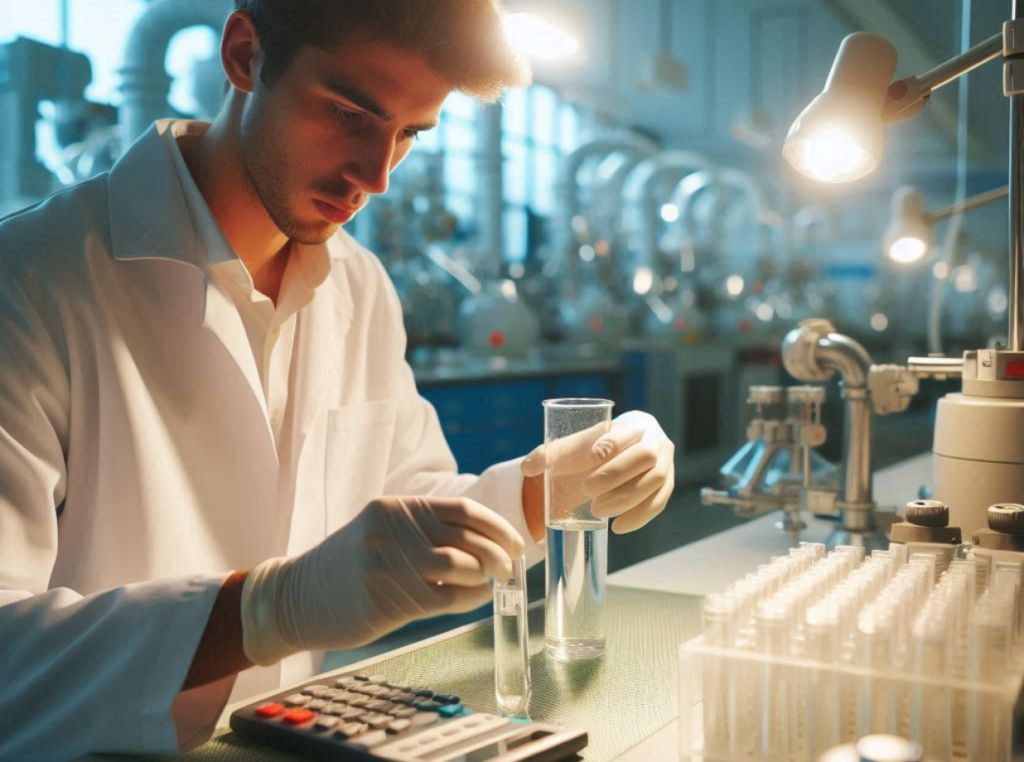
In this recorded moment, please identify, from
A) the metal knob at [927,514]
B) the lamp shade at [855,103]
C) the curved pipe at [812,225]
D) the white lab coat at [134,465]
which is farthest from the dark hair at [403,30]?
the curved pipe at [812,225]

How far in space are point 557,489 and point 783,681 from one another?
Result: 14.7 inches

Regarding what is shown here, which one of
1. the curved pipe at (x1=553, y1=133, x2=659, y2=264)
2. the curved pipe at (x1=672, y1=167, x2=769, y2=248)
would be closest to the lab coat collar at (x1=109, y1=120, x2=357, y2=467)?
the curved pipe at (x1=553, y1=133, x2=659, y2=264)

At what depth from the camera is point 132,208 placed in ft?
4.01

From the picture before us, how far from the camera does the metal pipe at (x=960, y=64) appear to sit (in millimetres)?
1238

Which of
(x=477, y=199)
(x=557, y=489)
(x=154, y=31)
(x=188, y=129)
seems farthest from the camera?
(x=477, y=199)

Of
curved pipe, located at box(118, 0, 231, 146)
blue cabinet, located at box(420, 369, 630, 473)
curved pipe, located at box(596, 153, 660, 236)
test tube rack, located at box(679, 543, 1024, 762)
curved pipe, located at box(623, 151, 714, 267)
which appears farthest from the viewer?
curved pipe, located at box(623, 151, 714, 267)

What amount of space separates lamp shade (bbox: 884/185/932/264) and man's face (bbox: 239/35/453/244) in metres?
1.56

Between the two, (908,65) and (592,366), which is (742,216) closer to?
(592,366)

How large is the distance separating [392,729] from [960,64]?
3.45 feet

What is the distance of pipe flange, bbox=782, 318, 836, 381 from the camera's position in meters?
1.59

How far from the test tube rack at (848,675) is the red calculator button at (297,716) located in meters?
0.29

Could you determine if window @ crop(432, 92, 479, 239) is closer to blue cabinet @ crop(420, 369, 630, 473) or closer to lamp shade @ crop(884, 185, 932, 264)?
blue cabinet @ crop(420, 369, 630, 473)

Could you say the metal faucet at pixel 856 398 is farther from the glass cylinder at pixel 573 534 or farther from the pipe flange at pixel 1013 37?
the glass cylinder at pixel 573 534

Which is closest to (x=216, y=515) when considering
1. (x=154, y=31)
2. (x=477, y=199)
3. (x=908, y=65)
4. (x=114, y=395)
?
(x=114, y=395)
